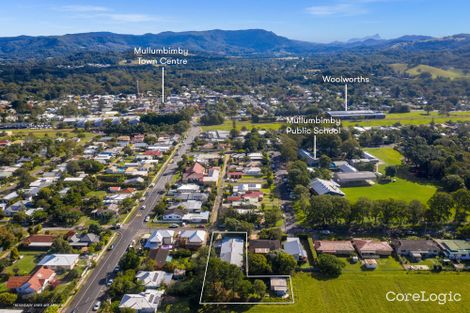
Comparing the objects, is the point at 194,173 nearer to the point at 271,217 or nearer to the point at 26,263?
the point at 271,217

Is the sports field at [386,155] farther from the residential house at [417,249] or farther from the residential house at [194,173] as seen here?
the residential house at [194,173]

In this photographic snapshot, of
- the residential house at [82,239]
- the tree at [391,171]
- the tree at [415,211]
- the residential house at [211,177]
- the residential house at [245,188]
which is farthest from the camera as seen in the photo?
the tree at [391,171]

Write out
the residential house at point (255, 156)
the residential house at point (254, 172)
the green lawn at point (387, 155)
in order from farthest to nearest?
the residential house at point (255, 156) < the green lawn at point (387, 155) < the residential house at point (254, 172)

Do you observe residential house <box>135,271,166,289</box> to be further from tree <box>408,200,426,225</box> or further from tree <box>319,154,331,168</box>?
tree <box>319,154,331,168</box>

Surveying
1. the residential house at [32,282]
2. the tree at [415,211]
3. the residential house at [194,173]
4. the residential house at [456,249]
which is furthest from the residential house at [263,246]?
the residential house at [194,173]

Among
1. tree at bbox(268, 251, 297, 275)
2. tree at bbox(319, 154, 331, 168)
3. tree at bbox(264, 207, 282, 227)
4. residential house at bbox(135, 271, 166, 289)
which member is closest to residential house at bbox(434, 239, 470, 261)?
tree at bbox(268, 251, 297, 275)

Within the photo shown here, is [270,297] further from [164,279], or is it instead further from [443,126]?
[443,126]

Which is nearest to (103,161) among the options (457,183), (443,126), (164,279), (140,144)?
(140,144)
